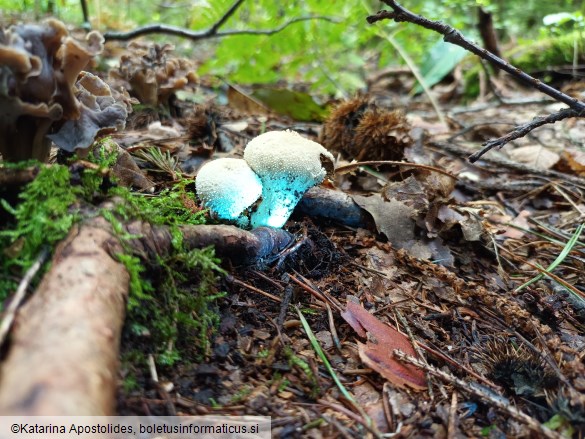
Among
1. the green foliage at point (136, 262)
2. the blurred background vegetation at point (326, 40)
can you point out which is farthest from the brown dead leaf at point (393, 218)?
the blurred background vegetation at point (326, 40)

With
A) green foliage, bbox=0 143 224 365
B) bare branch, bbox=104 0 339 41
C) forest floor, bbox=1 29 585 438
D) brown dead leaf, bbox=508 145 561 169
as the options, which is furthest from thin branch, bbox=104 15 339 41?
green foliage, bbox=0 143 224 365

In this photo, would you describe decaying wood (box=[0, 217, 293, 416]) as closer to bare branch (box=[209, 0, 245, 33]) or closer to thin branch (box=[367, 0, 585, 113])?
thin branch (box=[367, 0, 585, 113])

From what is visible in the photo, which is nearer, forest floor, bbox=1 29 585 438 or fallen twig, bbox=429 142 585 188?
forest floor, bbox=1 29 585 438

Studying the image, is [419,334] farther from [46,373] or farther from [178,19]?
[178,19]

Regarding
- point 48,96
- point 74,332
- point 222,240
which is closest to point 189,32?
point 48,96

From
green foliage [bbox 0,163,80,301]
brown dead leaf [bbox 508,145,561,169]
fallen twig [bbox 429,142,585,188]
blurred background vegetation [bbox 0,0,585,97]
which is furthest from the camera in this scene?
blurred background vegetation [bbox 0,0,585,97]

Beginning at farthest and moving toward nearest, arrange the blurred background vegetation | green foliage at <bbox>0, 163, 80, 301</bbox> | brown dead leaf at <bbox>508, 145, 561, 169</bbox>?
1. the blurred background vegetation
2. brown dead leaf at <bbox>508, 145, 561, 169</bbox>
3. green foliage at <bbox>0, 163, 80, 301</bbox>

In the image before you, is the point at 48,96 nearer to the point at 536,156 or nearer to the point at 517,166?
the point at 517,166
